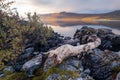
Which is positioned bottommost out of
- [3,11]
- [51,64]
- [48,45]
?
[48,45]

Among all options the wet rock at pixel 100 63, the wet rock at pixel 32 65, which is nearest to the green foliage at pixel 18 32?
the wet rock at pixel 32 65

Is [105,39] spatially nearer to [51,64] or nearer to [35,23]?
[35,23]

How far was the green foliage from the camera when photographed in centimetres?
4353

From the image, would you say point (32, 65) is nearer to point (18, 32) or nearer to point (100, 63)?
point (100, 63)

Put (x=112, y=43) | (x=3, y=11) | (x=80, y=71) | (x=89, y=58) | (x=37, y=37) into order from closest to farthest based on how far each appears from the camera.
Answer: (x=80, y=71) → (x=89, y=58) → (x=3, y=11) → (x=112, y=43) → (x=37, y=37)

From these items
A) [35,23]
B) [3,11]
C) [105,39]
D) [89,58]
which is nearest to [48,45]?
[35,23]

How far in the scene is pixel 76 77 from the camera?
28531 millimetres

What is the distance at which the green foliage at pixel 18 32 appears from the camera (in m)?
43.5

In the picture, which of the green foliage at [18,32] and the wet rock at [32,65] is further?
the green foliage at [18,32]

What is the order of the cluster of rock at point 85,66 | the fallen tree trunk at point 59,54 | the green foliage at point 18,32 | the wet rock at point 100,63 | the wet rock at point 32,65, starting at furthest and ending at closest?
1. the green foliage at point 18,32
2. the wet rock at point 100,63
3. the wet rock at point 32,65
4. the fallen tree trunk at point 59,54
5. the cluster of rock at point 85,66

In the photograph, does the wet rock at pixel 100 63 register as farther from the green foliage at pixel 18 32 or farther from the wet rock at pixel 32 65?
the green foliage at pixel 18 32

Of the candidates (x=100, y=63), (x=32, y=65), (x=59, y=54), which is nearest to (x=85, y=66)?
(x=100, y=63)

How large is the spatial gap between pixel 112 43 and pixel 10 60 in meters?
24.3

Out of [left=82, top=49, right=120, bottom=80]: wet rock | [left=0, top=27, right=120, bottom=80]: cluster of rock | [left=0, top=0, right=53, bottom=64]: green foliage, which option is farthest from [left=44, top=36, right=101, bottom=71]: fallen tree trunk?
[left=0, top=0, right=53, bottom=64]: green foliage
